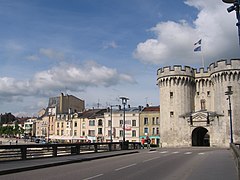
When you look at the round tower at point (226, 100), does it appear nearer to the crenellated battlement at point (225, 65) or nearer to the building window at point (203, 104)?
the crenellated battlement at point (225, 65)

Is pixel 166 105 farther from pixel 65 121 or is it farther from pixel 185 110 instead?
pixel 65 121

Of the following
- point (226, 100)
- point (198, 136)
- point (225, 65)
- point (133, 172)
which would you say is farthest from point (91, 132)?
point (133, 172)

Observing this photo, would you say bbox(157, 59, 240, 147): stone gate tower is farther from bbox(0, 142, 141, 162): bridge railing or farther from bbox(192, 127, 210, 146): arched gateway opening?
bbox(0, 142, 141, 162): bridge railing

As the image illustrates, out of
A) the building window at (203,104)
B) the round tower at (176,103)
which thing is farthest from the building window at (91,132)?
the building window at (203,104)

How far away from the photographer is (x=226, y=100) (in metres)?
56.2

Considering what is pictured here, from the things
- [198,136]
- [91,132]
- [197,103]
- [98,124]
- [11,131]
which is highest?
[197,103]

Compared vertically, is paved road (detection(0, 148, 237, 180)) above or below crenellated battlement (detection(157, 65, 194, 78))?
below

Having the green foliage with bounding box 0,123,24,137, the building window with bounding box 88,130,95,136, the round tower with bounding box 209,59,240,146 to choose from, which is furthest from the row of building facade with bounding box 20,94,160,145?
the round tower with bounding box 209,59,240,146

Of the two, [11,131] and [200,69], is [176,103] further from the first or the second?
[11,131]

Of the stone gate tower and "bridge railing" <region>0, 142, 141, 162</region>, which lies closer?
"bridge railing" <region>0, 142, 141, 162</region>

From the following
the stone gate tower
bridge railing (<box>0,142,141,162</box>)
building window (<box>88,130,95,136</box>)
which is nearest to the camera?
bridge railing (<box>0,142,141,162</box>)

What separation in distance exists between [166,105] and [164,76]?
5.74 meters

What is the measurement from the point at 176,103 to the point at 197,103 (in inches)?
189

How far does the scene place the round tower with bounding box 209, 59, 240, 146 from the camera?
5497 cm
